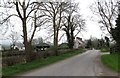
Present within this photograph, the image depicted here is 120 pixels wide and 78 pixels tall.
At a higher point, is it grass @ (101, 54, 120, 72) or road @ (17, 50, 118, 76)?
grass @ (101, 54, 120, 72)

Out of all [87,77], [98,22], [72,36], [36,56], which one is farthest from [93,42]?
[87,77]

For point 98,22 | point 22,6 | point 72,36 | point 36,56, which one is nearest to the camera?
point 22,6

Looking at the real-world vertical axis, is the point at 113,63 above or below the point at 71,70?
above

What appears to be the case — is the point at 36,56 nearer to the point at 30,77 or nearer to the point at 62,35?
the point at 30,77

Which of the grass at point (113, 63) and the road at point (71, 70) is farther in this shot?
the grass at point (113, 63)

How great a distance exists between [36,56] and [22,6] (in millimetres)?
7239

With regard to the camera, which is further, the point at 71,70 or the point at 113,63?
the point at 113,63

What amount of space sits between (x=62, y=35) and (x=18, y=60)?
142ft

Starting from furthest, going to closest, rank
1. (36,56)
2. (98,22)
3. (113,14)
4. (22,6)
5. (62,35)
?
(62,35) → (98,22) → (113,14) → (36,56) → (22,6)

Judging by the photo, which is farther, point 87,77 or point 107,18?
point 107,18

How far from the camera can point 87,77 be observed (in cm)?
1555

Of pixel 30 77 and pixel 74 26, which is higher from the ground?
pixel 74 26

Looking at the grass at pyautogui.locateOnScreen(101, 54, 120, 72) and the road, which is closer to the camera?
the road

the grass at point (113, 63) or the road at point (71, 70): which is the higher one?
the grass at point (113, 63)
